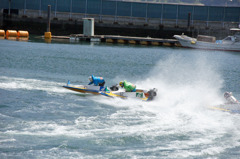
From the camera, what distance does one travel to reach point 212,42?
70688mm

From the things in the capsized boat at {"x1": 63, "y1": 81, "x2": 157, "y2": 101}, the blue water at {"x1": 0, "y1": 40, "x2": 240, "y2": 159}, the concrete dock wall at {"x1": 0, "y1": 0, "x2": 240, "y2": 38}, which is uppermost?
the concrete dock wall at {"x1": 0, "y1": 0, "x2": 240, "y2": 38}

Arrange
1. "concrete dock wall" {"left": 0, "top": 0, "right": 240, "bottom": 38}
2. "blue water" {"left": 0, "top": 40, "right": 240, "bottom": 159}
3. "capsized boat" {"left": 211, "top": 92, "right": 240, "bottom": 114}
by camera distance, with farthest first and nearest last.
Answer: "concrete dock wall" {"left": 0, "top": 0, "right": 240, "bottom": 38}, "capsized boat" {"left": 211, "top": 92, "right": 240, "bottom": 114}, "blue water" {"left": 0, "top": 40, "right": 240, "bottom": 159}

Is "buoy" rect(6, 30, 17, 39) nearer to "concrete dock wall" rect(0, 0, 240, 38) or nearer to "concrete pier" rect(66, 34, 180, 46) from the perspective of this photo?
"concrete dock wall" rect(0, 0, 240, 38)

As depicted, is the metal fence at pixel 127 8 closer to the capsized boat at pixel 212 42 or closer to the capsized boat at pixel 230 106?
the capsized boat at pixel 212 42

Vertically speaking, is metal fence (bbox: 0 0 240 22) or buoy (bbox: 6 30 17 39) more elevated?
metal fence (bbox: 0 0 240 22)

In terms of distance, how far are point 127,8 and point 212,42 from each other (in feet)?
67.5

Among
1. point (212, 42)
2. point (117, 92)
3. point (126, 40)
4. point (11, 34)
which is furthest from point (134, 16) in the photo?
point (117, 92)

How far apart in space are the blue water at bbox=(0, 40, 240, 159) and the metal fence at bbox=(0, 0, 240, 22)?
41019 millimetres

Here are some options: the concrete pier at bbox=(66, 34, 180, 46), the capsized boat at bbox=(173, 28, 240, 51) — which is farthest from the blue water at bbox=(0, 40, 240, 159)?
the concrete pier at bbox=(66, 34, 180, 46)

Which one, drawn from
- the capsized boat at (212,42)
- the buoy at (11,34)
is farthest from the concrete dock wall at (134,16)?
the buoy at (11,34)

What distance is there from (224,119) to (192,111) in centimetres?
231

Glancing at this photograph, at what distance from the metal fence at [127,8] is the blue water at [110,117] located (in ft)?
135

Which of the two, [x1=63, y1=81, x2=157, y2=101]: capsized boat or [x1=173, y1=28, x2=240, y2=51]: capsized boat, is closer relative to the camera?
[x1=63, y1=81, x2=157, y2=101]: capsized boat

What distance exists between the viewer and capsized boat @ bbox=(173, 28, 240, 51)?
69.8 metres
